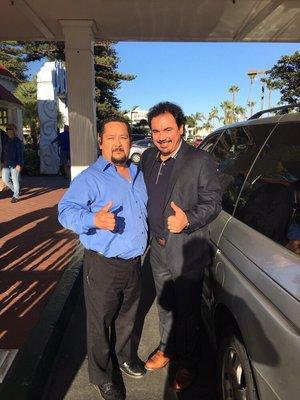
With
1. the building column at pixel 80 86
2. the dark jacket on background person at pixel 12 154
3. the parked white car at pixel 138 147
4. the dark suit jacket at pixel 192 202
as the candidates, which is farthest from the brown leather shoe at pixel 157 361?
the parked white car at pixel 138 147

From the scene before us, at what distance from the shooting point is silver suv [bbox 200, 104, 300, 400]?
1.82 meters

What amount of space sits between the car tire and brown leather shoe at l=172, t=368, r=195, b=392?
0.38 m

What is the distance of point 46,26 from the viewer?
25.3ft

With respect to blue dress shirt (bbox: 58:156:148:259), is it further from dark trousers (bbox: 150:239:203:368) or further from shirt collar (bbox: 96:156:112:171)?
dark trousers (bbox: 150:239:203:368)

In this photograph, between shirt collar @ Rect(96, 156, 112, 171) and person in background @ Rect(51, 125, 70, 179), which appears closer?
shirt collar @ Rect(96, 156, 112, 171)

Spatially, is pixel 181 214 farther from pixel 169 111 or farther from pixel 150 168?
pixel 169 111

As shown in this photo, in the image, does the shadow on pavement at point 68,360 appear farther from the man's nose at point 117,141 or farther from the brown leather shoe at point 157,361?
the man's nose at point 117,141

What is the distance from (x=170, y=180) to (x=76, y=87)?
4.96 metres

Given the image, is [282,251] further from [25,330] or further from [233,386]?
[25,330]

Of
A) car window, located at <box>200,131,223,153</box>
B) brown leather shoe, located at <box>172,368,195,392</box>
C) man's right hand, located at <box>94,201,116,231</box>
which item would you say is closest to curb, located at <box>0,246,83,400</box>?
brown leather shoe, located at <box>172,368,195,392</box>

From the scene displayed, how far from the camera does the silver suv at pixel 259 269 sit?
1816 mm

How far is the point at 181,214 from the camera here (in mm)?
2541

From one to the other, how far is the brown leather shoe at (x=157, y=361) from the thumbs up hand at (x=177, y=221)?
1.28 m

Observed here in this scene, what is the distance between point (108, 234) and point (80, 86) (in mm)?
5134
